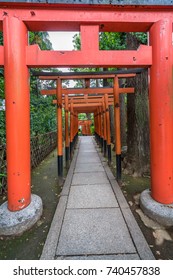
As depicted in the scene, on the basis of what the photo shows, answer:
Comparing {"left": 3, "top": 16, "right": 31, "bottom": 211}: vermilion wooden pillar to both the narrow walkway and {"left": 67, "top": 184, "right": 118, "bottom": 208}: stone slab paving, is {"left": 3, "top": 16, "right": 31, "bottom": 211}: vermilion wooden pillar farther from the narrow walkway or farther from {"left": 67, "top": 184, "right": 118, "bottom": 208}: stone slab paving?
{"left": 67, "top": 184, "right": 118, "bottom": 208}: stone slab paving

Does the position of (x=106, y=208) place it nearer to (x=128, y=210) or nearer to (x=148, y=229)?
(x=128, y=210)

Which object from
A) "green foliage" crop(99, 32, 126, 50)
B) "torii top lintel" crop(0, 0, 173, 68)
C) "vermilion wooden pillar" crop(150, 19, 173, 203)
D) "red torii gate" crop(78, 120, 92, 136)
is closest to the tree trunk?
"vermilion wooden pillar" crop(150, 19, 173, 203)

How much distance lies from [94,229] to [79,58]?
2.62 m

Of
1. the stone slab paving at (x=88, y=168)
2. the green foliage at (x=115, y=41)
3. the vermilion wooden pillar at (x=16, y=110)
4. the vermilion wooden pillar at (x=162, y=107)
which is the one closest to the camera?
the vermilion wooden pillar at (x=16, y=110)

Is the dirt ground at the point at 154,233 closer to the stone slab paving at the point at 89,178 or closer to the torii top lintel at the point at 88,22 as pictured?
the stone slab paving at the point at 89,178

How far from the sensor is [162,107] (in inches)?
102

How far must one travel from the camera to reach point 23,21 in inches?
96.1

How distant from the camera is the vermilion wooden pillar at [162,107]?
2.53 meters

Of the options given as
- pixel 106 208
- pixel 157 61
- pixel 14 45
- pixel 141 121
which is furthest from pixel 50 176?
pixel 157 61

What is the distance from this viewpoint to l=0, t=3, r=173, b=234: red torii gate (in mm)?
2398

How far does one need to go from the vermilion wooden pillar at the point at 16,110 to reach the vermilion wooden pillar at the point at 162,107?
2.11 m

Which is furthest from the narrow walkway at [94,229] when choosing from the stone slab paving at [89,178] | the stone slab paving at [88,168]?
the stone slab paving at [88,168]

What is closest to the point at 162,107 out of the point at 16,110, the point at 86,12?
the point at 86,12

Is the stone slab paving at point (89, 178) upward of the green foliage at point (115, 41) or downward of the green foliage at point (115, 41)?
downward
